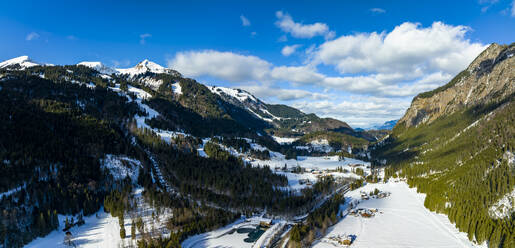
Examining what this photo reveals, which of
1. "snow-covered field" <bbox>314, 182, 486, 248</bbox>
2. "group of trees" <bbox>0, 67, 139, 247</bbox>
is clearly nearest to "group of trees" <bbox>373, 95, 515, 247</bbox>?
"snow-covered field" <bbox>314, 182, 486, 248</bbox>

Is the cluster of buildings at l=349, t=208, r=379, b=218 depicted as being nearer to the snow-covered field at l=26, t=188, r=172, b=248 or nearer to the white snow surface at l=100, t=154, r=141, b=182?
the snow-covered field at l=26, t=188, r=172, b=248

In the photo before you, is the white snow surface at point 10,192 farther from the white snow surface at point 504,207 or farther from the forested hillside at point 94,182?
the white snow surface at point 504,207

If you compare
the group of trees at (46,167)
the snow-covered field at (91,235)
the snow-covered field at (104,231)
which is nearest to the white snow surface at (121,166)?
the group of trees at (46,167)

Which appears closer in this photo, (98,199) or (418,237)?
(418,237)

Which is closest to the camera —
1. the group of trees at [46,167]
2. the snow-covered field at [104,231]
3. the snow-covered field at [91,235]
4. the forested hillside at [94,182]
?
the snow-covered field at [91,235]

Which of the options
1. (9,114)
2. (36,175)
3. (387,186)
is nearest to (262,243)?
(36,175)

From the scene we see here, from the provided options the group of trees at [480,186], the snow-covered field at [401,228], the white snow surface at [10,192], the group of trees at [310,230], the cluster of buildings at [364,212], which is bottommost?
the snow-covered field at [401,228]

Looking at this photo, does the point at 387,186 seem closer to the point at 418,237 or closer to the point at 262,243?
the point at 418,237

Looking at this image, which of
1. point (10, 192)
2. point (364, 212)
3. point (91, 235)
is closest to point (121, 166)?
point (10, 192)

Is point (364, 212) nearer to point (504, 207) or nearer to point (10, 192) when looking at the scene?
point (504, 207)
